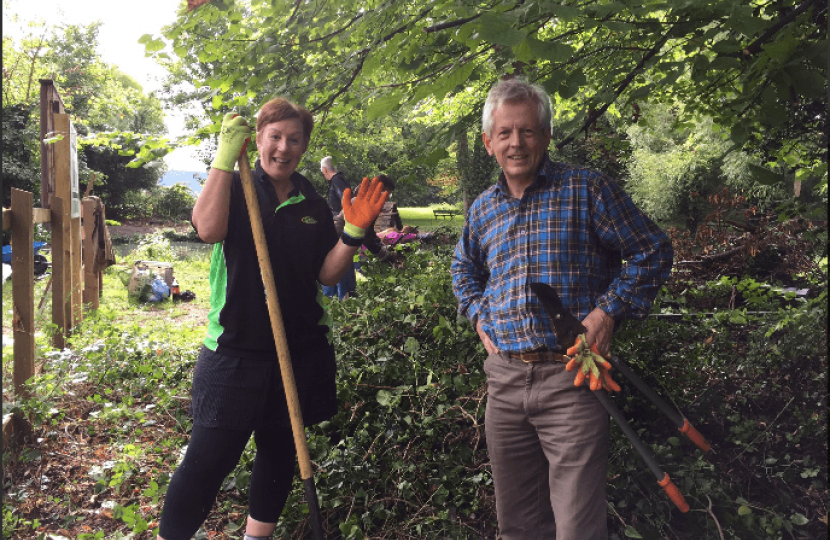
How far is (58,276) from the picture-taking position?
4.51 meters

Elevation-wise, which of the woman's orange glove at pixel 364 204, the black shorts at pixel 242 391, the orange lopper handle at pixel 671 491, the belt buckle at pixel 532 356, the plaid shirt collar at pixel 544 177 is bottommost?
the orange lopper handle at pixel 671 491

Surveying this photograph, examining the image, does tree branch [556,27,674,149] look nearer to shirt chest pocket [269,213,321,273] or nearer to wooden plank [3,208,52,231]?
shirt chest pocket [269,213,321,273]

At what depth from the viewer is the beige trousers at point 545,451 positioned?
1793 millimetres

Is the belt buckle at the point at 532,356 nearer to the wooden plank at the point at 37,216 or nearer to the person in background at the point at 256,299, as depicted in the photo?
the person in background at the point at 256,299

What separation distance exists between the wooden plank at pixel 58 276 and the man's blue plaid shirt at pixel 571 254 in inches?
148

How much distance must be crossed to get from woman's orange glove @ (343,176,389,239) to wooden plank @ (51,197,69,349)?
3317 millimetres

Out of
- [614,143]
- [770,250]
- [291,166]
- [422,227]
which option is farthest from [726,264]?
[291,166]

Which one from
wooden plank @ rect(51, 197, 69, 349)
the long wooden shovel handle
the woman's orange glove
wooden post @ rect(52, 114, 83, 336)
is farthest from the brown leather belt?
wooden plank @ rect(51, 197, 69, 349)

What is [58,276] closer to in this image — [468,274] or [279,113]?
[279,113]

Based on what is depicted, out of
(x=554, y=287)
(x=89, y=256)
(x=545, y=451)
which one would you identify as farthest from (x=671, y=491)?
(x=89, y=256)

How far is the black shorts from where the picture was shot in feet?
6.46

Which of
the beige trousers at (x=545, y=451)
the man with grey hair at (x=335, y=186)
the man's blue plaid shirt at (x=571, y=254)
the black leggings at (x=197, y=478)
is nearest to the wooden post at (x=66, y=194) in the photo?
the man with grey hair at (x=335, y=186)

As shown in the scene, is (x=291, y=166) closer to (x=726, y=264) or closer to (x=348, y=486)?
(x=348, y=486)

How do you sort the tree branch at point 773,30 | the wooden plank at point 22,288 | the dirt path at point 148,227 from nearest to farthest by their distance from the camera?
the tree branch at point 773,30 < the wooden plank at point 22,288 < the dirt path at point 148,227
